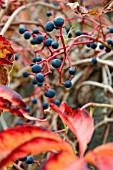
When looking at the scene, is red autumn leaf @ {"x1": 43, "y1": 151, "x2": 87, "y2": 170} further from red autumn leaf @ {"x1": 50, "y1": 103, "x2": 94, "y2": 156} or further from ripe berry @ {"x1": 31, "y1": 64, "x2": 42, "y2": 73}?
ripe berry @ {"x1": 31, "y1": 64, "x2": 42, "y2": 73}

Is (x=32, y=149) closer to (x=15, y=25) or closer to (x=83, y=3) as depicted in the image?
(x=83, y=3)

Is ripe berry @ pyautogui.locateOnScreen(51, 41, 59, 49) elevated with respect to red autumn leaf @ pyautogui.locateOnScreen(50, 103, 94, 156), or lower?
elevated

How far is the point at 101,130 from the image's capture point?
196cm

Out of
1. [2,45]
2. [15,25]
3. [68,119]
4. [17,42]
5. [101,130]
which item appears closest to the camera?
[68,119]

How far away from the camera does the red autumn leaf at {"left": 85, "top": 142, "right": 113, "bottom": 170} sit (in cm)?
44

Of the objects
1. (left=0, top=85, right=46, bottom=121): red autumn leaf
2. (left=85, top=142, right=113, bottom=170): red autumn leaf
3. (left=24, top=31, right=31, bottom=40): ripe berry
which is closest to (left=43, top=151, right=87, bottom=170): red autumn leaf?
(left=85, top=142, right=113, bottom=170): red autumn leaf

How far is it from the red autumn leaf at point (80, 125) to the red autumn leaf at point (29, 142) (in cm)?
4

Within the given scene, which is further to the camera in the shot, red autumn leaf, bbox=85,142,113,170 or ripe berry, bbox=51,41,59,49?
ripe berry, bbox=51,41,59,49

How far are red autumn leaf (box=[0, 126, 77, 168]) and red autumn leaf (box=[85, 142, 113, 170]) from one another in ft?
0.09

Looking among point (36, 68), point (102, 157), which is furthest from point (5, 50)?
point (102, 157)

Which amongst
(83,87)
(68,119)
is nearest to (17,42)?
(83,87)

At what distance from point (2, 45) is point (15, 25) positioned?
3.00 ft

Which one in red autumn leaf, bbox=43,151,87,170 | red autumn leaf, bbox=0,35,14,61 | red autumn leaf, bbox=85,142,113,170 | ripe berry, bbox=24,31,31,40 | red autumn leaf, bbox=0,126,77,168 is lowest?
red autumn leaf, bbox=85,142,113,170

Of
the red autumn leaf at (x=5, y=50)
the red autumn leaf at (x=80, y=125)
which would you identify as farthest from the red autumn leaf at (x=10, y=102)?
the red autumn leaf at (x=5, y=50)
